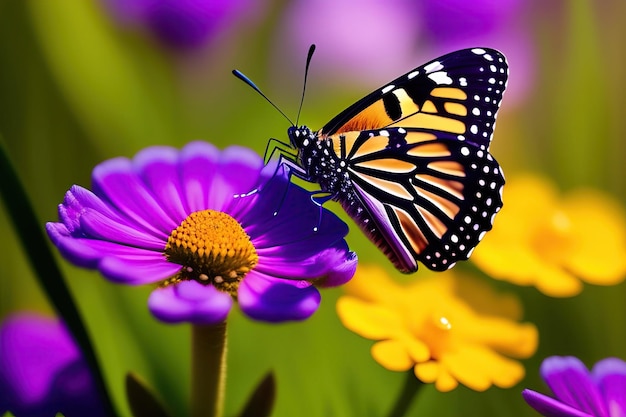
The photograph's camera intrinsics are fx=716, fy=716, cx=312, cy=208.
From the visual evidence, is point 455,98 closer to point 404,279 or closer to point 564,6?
point 404,279

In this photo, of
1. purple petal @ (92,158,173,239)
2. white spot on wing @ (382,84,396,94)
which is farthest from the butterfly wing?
purple petal @ (92,158,173,239)

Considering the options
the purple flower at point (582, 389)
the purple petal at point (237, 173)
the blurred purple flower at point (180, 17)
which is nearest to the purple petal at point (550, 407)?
the purple flower at point (582, 389)

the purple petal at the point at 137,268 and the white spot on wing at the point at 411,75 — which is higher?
the white spot on wing at the point at 411,75

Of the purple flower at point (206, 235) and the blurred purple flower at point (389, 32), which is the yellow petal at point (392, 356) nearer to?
the purple flower at point (206, 235)

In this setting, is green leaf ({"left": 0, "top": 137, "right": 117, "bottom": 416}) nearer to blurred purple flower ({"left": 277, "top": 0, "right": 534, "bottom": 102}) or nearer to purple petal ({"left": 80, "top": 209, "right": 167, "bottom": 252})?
purple petal ({"left": 80, "top": 209, "right": 167, "bottom": 252})

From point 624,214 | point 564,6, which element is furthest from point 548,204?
point 564,6
